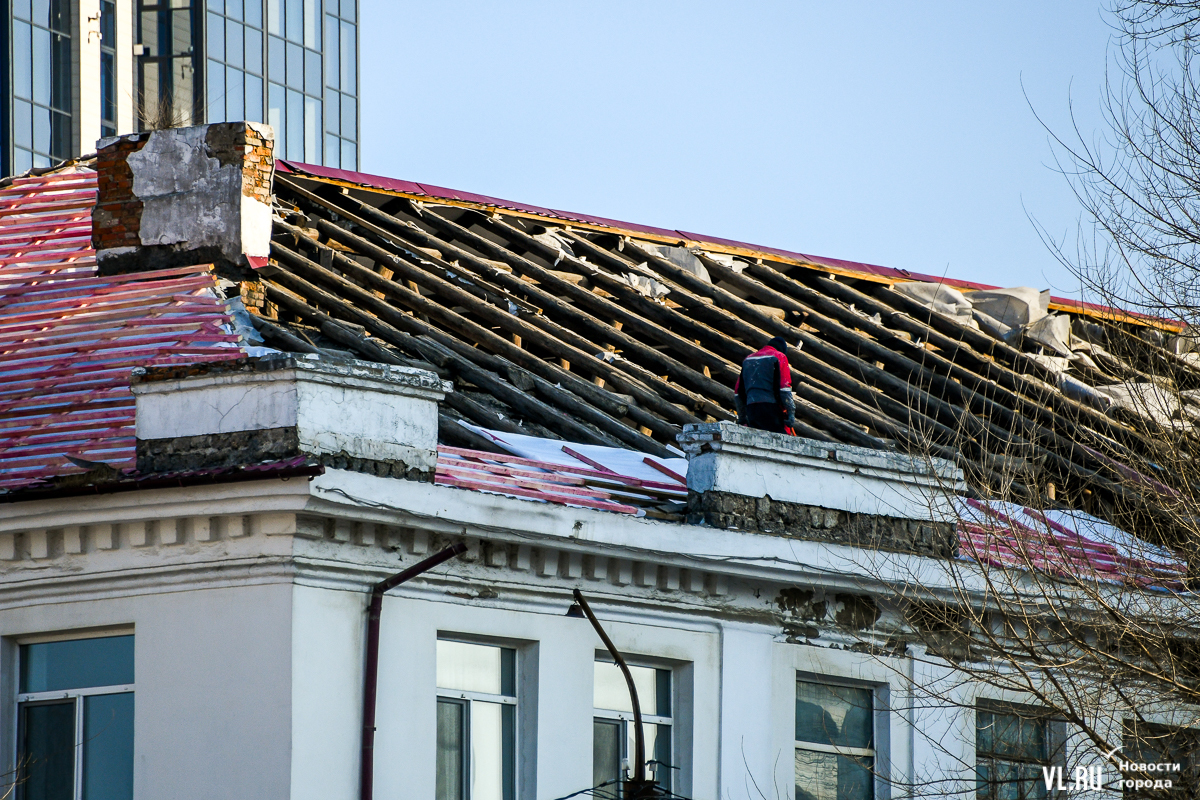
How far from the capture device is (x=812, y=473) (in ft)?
50.5

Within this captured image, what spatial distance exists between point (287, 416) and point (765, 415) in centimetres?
501

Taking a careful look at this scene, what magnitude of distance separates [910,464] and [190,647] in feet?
19.8

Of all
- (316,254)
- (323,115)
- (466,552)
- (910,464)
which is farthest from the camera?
(323,115)

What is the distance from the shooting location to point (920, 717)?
15.9 m

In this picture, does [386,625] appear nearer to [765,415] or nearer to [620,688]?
[620,688]

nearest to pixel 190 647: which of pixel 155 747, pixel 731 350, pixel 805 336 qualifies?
pixel 155 747

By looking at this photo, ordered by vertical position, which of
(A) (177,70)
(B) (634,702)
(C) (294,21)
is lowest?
(B) (634,702)

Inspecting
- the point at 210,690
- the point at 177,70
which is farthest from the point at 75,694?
the point at 177,70

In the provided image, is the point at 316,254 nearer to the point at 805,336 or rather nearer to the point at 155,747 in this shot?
the point at 805,336

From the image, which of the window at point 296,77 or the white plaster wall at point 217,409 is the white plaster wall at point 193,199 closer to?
the white plaster wall at point 217,409

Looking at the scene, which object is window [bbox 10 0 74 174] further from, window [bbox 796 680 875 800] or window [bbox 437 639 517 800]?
window [bbox 437 639 517 800]

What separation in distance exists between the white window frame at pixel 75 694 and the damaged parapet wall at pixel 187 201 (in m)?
4.51

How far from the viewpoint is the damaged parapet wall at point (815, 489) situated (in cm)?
1492

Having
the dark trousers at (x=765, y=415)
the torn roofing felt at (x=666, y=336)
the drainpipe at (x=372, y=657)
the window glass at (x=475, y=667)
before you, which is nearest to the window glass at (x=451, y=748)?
the window glass at (x=475, y=667)
